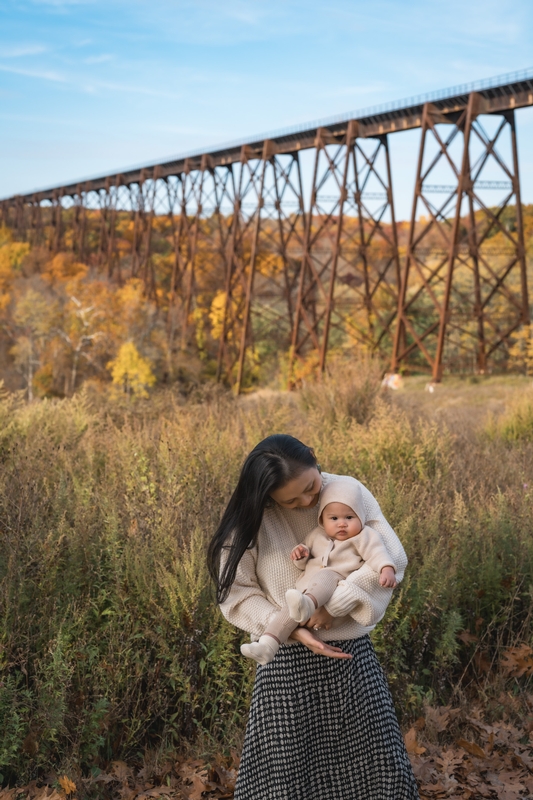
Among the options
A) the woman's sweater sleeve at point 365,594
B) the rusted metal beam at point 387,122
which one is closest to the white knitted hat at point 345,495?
the woman's sweater sleeve at point 365,594

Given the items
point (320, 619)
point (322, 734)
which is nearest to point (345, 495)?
point (320, 619)

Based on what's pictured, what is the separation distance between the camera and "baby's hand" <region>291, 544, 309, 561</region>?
2.20 meters

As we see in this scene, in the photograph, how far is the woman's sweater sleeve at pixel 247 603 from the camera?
2.16 m

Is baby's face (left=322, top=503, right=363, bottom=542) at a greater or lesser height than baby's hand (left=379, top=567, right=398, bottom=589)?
greater

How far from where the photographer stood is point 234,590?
2.22 m

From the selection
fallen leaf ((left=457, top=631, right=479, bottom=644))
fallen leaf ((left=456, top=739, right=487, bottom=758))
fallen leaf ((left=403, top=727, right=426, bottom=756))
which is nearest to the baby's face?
fallen leaf ((left=403, top=727, right=426, bottom=756))

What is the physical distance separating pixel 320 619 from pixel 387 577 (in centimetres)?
20

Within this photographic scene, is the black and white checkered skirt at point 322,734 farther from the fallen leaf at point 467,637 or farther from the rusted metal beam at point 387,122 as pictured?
the rusted metal beam at point 387,122

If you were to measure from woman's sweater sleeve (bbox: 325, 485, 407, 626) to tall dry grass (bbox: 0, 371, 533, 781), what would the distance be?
1.30 m

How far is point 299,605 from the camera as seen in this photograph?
202cm

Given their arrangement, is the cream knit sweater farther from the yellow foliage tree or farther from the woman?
the yellow foliage tree

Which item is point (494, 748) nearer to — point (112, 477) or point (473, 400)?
point (112, 477)

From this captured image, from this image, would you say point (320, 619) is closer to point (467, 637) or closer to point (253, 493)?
point (253, 493)

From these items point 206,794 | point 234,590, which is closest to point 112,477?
point 206,794
